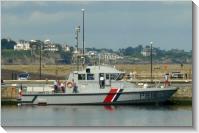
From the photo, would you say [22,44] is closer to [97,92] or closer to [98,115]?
[97,92]

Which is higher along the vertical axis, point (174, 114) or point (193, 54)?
point (193, 54)

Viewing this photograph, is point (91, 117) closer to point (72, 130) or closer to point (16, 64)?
point (72, 130)

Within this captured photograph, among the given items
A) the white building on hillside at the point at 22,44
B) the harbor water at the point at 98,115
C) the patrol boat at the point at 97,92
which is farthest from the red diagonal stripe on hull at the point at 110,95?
the white building on hillside at the point at 22,44

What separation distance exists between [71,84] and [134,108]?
2.33 metres

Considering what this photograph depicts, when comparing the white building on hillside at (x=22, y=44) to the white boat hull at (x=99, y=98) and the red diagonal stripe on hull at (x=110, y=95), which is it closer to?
the white boat hull at (x=99, y=98)

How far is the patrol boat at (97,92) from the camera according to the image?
26.1 m

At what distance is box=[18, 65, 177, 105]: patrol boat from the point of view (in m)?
26.1

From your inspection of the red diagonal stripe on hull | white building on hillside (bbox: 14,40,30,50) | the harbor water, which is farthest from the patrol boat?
white building on hillside (bbox: 14,40,30,50)

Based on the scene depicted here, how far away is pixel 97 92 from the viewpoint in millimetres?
26094

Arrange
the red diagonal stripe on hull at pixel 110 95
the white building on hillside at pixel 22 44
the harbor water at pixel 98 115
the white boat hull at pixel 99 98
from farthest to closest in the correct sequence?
the white building on hillside at pixel 22 44
the red diagonal stripe on hull at pixel 110 95
the white boat hull at pixel 99 98
the harbor water at pixel 98 115

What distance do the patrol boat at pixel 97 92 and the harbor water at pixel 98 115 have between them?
1.59 ft

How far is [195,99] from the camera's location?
1559cm

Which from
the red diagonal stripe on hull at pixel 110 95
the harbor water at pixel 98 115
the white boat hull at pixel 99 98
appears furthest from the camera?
the red diagonal stripe on hull at pixel 110 95

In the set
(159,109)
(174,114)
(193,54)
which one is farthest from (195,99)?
(159,109)
